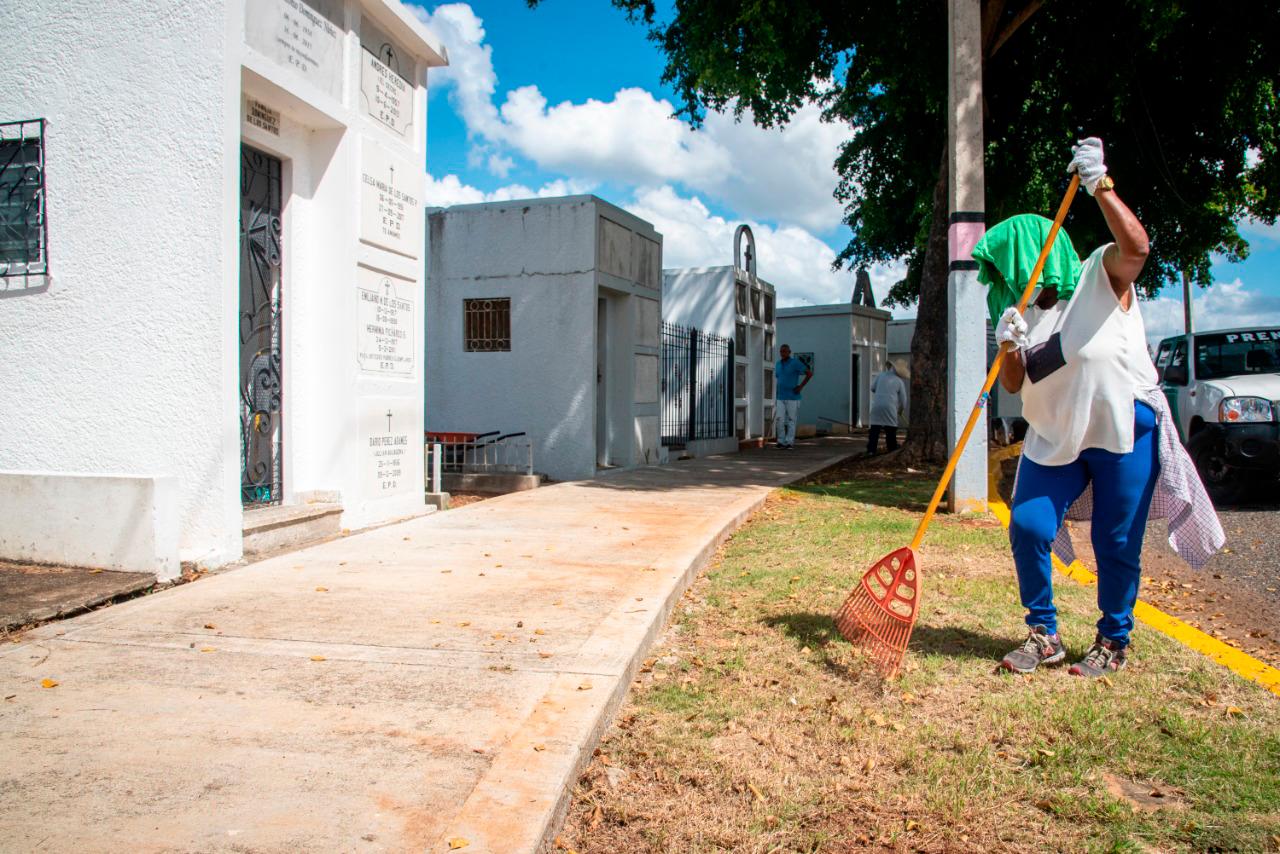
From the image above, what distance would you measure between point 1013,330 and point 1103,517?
0.84 meters

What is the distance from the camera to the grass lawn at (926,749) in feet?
8.68

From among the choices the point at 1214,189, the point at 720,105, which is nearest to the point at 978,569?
the point at 720,105

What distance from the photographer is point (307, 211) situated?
7.19 m

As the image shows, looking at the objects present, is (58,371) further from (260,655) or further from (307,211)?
(260,655)

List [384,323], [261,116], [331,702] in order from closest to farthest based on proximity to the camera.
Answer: [331,702]
[261,116]
[384,323]

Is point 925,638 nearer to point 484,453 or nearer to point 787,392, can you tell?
point 484,453

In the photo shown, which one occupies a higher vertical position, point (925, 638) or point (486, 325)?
point (486, 325)

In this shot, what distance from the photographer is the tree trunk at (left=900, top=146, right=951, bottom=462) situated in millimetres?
12195

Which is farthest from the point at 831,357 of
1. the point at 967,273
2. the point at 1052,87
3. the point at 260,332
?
the point at 260,332

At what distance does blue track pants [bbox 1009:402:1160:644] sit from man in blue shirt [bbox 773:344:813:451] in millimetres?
14637

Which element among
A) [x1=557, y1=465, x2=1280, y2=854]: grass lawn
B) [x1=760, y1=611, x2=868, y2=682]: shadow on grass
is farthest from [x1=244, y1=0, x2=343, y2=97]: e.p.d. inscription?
[x1=760, y1=611, x2=868, y2=682]: shadow on grass

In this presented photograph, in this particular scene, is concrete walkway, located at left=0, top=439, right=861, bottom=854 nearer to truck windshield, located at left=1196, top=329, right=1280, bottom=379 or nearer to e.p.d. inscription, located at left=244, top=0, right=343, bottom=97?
e.p.d. inscription, located at left=244, top=0, right=343, bottom=97

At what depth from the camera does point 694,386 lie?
16.0 m

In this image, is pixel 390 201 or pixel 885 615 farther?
pixel 390 201
